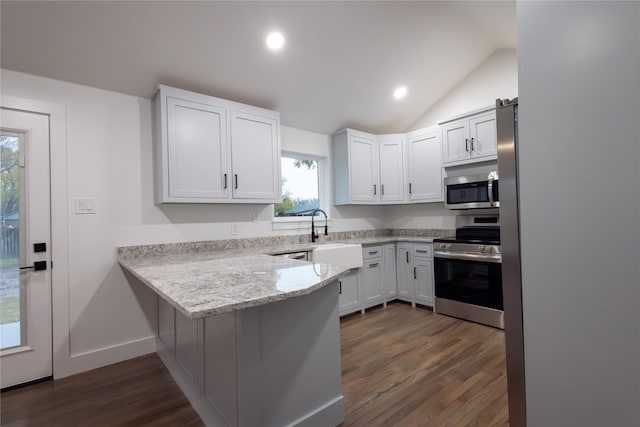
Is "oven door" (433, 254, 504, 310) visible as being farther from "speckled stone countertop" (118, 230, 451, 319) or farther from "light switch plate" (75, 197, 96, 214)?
"light switch plate" (75, 197, 96, 214)

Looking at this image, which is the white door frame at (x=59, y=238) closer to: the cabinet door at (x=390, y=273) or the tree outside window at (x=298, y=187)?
the tree outside window at (x=298, y=187)

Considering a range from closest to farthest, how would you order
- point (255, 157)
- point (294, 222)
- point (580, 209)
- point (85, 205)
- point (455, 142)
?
point (580, 209)
point (85, 205)
point (255, 157)
point (455, 142)
point (294, 222)

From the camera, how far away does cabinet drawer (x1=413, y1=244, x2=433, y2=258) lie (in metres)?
3.57

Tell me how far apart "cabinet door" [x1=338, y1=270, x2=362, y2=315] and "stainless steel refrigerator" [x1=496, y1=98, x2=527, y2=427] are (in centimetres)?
218

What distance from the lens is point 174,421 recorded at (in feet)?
5.66

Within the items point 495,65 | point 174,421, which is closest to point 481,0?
point 495,65

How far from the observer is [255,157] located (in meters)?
3.01

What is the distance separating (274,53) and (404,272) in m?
2.88

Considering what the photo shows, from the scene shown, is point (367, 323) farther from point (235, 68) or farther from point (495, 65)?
point (495, 65)

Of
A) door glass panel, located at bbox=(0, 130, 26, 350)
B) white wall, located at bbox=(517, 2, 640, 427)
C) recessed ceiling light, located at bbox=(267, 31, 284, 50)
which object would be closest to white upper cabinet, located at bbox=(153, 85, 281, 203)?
recessed ceiling light, located at bbox=(267, 31, 284, 50)

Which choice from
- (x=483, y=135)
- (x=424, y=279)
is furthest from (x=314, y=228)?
(x=483, y=135)

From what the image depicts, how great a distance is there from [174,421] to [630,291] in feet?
7.05

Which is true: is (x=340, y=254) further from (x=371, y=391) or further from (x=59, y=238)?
(x=59, y=238)

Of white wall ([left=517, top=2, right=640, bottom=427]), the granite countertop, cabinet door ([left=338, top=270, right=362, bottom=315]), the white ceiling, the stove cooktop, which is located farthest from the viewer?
cabinet door ([left=338, top=270, right=362, bottom=315])
